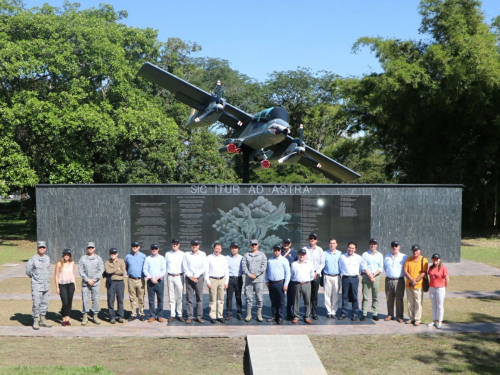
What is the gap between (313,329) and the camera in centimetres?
906

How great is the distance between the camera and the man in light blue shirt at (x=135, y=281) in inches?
377

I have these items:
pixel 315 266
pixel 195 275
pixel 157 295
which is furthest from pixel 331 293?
pixel 157 295

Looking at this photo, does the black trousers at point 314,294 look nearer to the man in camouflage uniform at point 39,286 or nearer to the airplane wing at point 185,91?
the man in camouflage uniform at point 39,286

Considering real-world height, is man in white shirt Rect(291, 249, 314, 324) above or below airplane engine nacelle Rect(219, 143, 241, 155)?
below

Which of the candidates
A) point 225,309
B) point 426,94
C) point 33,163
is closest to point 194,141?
point 33,163

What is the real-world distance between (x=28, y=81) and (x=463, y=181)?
20713 millimetres

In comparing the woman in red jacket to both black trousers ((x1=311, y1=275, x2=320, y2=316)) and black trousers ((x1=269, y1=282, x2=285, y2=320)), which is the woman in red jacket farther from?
black trousers ((x1=269, y1=282, x2=285, y2=320))

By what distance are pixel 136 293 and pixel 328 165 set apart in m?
10.2

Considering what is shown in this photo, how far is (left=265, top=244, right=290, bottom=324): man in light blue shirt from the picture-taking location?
371 inches

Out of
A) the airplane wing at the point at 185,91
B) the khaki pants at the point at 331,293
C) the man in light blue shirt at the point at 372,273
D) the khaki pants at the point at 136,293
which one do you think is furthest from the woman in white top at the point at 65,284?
the airplane wing at the point at 185,91

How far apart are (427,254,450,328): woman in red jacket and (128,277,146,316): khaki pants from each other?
5227 millimetres

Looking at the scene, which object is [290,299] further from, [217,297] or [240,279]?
[217,297]

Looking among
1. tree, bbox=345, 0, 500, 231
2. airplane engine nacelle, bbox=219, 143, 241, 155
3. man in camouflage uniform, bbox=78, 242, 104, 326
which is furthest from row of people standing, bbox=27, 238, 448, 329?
tree, bbox=345, 0, 500, 231

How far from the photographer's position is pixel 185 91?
50.5ft
